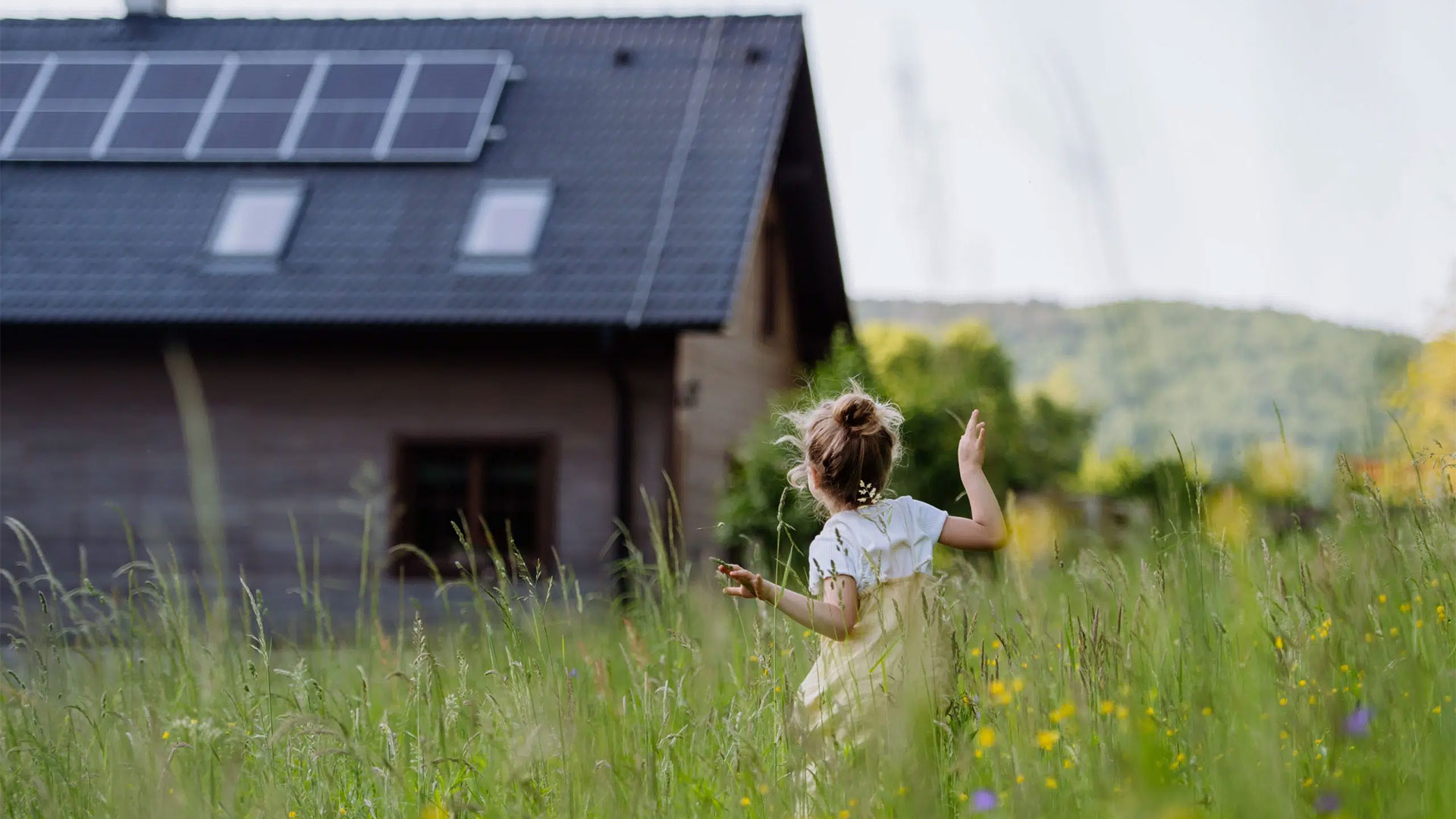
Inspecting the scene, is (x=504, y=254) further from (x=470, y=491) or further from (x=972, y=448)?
(x=972, y=448)

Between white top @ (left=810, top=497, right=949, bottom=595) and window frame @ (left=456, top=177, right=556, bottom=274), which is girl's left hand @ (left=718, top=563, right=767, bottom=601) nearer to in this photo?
white top @ (left=810, top=497, right=949, bottom=595)

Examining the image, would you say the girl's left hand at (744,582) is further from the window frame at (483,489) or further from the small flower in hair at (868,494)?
the window frame at (483,489)

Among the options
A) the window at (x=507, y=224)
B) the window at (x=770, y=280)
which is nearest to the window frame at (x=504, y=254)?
the window at (x=507, y=224)

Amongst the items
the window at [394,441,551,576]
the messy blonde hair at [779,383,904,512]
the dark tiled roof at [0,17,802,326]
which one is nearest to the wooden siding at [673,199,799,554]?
the dark tiled roof at [0,17,802,326]

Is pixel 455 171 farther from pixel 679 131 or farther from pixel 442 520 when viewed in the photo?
pixel 442 520

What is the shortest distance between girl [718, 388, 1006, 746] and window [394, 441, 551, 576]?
9.10 meters

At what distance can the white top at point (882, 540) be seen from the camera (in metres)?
2.99

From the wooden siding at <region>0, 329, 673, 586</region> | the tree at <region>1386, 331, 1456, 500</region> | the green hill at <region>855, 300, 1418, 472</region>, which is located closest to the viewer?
the green hill at <region>855, 300, 1418, 472</region>

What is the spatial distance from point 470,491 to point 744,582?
9794 mm

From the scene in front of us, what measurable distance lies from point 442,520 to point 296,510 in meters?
1.42

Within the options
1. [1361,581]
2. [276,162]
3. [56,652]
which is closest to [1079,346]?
[1361,581]

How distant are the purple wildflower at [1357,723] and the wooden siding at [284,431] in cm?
1020

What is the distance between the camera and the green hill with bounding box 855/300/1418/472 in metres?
1.54

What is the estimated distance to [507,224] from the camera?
12.5 metres
